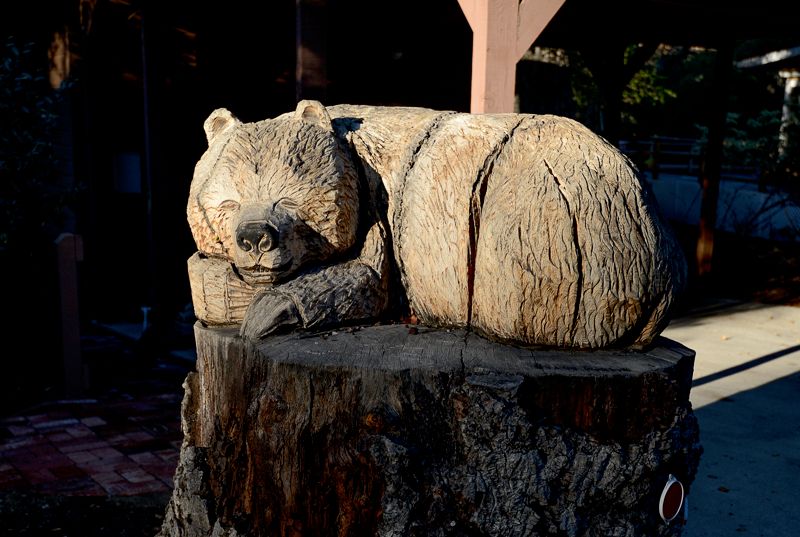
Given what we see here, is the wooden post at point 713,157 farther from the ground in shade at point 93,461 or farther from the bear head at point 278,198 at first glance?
the bear head at point 278,198

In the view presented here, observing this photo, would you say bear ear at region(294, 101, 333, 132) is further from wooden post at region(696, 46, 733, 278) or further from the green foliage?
wooden post at region(696, 46, 733, 278)

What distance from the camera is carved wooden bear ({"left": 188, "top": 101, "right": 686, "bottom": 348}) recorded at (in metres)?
2.04

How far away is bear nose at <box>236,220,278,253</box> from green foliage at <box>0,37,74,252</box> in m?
3.45

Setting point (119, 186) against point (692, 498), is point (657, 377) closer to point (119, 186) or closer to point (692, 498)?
point (692, 498)

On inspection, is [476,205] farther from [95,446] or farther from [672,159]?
[672,159]

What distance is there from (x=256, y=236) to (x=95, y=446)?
292cm

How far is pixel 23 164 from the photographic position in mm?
5188

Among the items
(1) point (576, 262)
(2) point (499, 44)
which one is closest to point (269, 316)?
(1) point (576, 262)

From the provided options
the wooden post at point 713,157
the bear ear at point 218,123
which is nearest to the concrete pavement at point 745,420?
the wooden post at point 713,157

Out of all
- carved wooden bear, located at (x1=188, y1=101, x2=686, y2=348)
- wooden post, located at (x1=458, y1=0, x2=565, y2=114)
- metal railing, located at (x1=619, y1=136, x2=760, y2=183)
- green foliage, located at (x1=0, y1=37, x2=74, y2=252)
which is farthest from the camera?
metal railing, located at (x1=619, y1=136, x2=760, y2=183)

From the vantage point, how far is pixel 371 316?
7.55 feet

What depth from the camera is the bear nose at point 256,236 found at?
2.07 meters

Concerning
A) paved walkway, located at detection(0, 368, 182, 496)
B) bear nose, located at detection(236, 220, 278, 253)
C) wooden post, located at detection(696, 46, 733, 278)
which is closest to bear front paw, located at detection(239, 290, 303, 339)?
bear nose, located at detection(236, 220, 278, 253)

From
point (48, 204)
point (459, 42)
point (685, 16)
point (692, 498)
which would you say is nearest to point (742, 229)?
point (685, 16)
